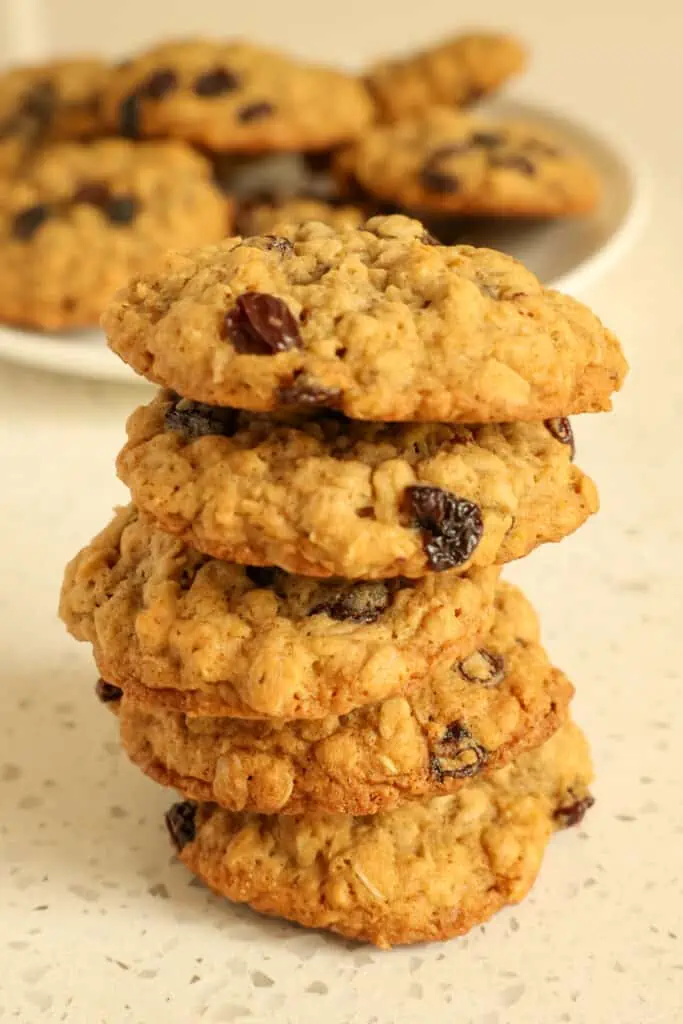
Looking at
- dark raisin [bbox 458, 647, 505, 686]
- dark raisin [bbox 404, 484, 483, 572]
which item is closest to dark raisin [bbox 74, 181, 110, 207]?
dark raisin [bbox 458, 647, 505, 686]

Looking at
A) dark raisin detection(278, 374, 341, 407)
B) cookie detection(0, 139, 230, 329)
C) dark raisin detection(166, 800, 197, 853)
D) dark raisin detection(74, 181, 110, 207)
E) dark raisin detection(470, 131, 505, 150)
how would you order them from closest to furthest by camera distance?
dark raisin detection(278, 374, 341, 407) < dark raisin detection(166, 800, 197, 853) < cookie detection(0, 139, 230, 329) < dark raisin detection(74, 181, 110, 207) < dark raisin detection(470, 131, 505, 150)

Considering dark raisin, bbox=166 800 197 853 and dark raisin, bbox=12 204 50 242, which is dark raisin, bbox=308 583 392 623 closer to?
dark raisin, bbox=166 800 197 853

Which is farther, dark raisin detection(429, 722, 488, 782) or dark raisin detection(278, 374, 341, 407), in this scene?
dark raisin detection(429, 722, 488, 782)

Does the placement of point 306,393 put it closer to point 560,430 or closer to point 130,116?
point 560,430

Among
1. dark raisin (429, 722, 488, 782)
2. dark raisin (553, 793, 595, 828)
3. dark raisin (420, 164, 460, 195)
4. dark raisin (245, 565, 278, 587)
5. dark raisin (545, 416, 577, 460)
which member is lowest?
dark raisin (553, 793, 595, 828)

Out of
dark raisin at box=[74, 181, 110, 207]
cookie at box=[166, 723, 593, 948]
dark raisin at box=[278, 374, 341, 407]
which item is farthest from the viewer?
dark raisin at box=[74, 181, 110, 207]

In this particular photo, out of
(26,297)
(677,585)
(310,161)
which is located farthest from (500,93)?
(677,585)

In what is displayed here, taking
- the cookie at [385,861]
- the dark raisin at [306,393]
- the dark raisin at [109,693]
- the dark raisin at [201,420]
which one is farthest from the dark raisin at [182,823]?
the dark raisin at [306,393]

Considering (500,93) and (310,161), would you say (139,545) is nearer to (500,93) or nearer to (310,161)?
(310,161)
